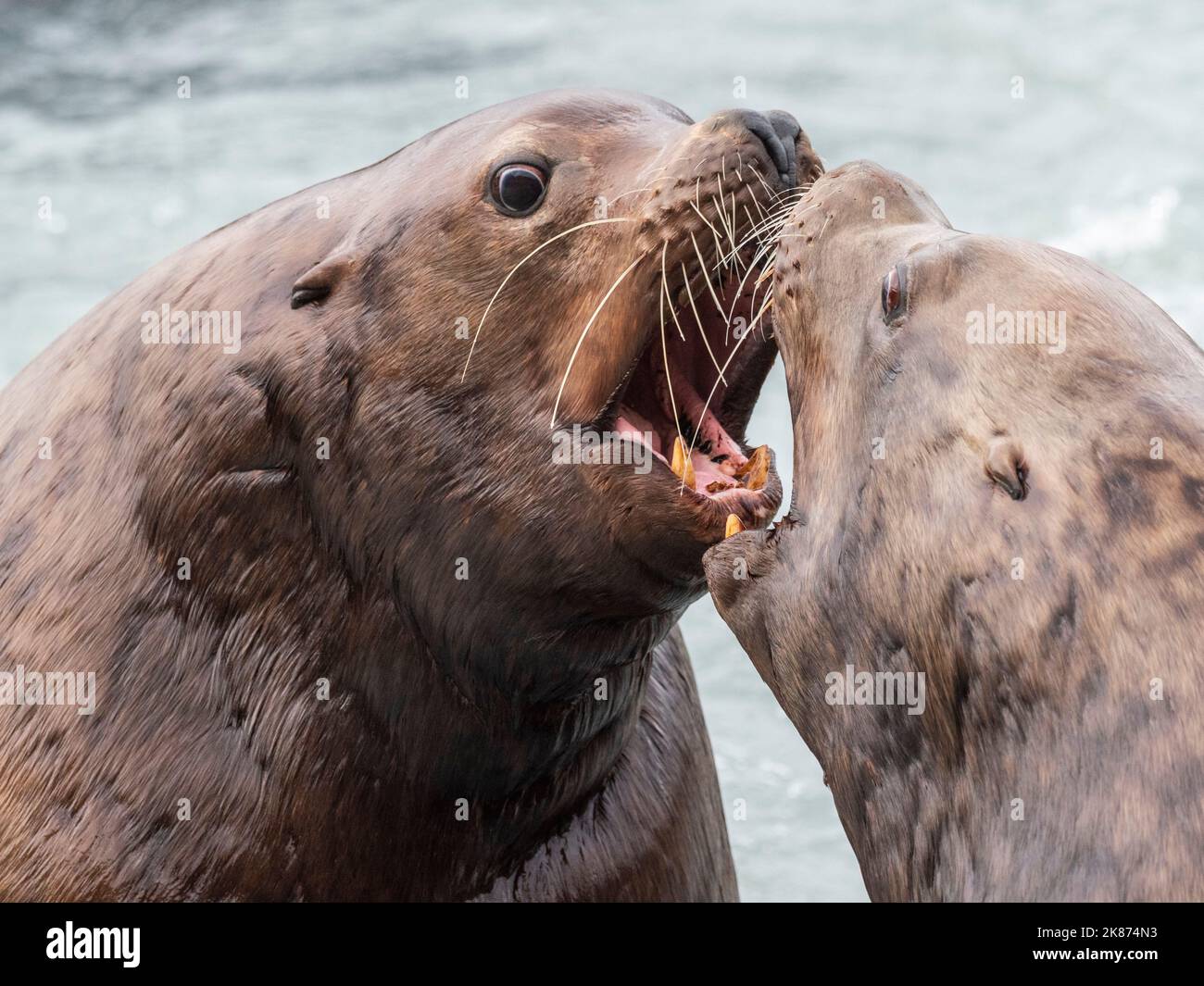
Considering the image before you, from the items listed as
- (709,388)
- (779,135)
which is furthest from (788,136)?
(709,388)

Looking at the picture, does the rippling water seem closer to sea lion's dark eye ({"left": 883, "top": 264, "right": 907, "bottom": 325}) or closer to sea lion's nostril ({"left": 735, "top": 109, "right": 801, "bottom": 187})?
sea lion's nostril ({"left": 735, "top": 109, "right": 801, "bottom": 187})

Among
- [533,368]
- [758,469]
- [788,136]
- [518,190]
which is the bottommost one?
[758,469]

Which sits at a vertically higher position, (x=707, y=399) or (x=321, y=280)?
(x=321, y=280)

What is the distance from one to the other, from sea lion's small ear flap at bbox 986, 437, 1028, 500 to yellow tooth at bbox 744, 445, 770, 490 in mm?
925

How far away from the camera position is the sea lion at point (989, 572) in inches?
112

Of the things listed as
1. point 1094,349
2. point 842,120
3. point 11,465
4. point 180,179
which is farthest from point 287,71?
point 1094,349

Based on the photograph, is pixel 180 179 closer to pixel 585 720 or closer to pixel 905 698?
pixel 585 720

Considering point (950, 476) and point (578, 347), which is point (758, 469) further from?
point (950, 476)

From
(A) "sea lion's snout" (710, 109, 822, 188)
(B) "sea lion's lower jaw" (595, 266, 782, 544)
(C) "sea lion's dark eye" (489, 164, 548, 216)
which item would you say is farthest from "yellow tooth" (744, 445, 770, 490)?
(C) "sea lion's dark eye" (489, 164, 548, 216)

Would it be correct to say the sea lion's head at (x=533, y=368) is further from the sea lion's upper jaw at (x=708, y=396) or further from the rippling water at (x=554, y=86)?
the rippling water at (x=554, y=86)

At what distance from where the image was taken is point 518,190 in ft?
13.1

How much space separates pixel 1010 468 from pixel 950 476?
0.13 meters

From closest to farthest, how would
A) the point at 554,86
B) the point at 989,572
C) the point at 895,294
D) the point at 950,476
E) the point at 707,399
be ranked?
the point at 989,572
the point at 950,476
the point at 895,294
the point at 707,399
the point at 554,86

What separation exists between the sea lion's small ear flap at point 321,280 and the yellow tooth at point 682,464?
0.70 metres
